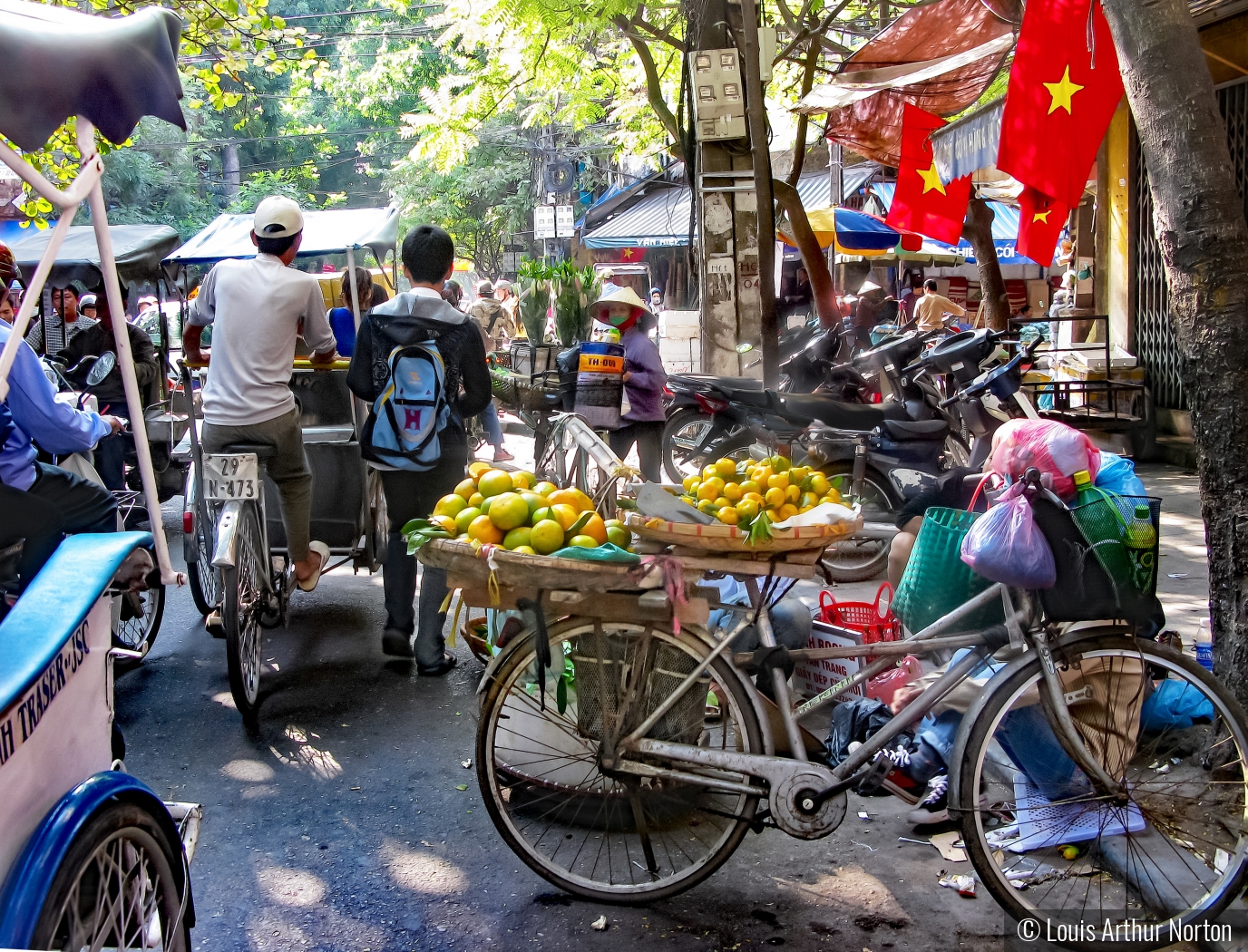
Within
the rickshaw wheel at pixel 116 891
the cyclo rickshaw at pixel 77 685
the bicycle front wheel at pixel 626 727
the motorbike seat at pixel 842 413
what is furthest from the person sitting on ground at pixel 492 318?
the rickshaw wheel at pixel 116 891

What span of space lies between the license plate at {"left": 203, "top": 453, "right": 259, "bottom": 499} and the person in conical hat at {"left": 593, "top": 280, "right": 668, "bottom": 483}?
10.8 ft

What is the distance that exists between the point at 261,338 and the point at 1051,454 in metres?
3.44

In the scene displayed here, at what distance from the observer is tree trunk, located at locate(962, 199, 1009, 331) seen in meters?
12.5

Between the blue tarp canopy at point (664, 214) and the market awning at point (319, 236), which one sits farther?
the blue tarp canopy at point (664, 214)

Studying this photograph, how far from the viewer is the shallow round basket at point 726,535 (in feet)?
9.95

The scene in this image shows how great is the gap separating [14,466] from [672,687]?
8.00 ft

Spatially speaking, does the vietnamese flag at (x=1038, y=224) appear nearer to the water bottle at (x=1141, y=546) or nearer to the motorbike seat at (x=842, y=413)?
the motorbike seat at (x=842, y=413)

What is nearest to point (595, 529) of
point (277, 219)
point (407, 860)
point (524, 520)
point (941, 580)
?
point (524, 520)

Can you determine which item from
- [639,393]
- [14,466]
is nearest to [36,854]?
[14,466]

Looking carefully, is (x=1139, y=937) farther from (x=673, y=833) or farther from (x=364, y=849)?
(x=364, y=849)

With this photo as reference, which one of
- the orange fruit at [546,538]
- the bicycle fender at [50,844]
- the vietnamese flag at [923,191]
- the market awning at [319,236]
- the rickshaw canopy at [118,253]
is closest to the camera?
the bicycle fender at [50,844]

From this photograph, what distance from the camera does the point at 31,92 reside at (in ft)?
7.24

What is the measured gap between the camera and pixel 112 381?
8328 mm

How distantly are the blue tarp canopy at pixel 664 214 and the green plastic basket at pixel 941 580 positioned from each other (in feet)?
73.1
